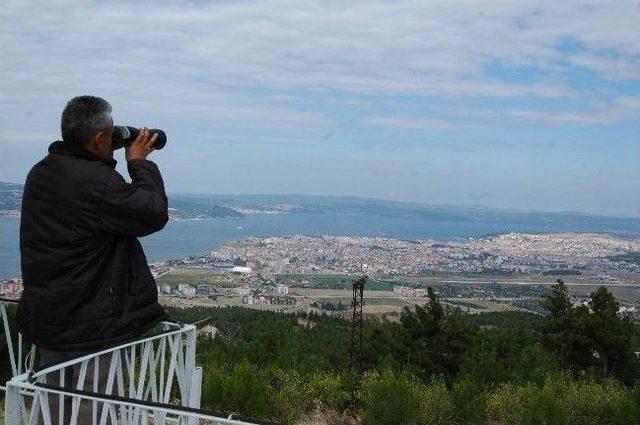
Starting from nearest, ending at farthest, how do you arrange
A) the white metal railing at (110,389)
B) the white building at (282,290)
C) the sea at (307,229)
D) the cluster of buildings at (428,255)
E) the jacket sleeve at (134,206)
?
the white metal railing at (110,389) < the jacket sleeve at (134,206) < the white building at (282,290) < the cluster of buildings at (428,255) < the sea at (307,229)

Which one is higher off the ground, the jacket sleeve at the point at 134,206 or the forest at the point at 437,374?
the jacket sleeve at the point at 134,206

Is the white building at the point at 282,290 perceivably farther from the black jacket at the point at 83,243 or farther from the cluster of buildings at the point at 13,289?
the black jacket at the point at 83,243

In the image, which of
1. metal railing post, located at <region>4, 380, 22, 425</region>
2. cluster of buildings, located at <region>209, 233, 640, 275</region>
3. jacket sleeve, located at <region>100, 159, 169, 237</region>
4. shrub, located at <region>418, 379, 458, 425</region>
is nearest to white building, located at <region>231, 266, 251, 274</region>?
cluster of buildings, located at <region>209, 233, 640, 275</region>

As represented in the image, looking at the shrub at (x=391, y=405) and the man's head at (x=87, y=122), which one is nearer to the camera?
the man's head at (x=87, y=122)

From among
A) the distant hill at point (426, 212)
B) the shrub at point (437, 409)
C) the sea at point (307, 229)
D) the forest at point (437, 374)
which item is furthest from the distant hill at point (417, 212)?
the shrub at point (437, 409)

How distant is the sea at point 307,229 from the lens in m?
71.8

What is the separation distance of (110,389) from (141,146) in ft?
2.86

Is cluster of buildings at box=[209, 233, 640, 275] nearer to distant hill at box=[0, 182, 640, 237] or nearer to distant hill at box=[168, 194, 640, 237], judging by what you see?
distant hill at box=[0, 182, 640, 237]

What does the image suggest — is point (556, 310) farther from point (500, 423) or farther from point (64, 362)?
point (64, 362)

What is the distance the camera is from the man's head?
A: 2.42m

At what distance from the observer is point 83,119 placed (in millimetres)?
2422

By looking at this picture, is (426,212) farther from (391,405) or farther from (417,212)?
(391,405)

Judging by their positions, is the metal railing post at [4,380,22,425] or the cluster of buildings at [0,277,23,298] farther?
the cluster of buildings at [0,277,23,298]

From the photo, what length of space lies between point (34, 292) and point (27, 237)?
0.20m
